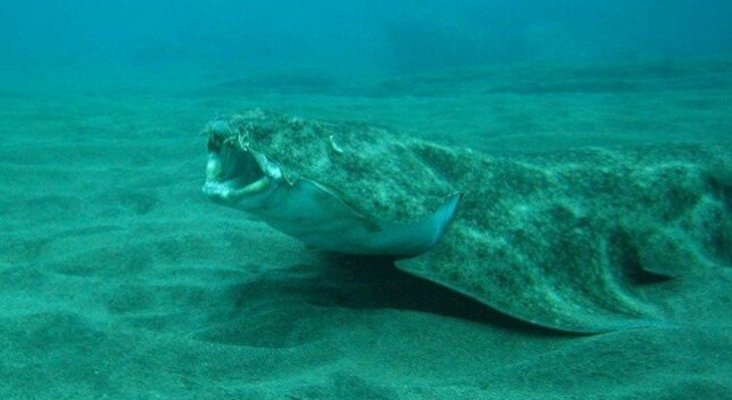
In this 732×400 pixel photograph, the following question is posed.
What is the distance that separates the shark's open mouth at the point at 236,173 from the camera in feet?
8.95

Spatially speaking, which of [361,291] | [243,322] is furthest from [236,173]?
[361,291]

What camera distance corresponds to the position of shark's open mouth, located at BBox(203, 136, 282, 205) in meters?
2.73

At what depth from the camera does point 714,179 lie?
4520mm

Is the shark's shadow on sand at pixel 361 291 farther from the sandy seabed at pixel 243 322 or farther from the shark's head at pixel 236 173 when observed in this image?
the shark's head at pixel 236 173

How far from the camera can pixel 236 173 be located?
10.5ft

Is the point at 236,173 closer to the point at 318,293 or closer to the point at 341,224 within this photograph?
the point at 341,224

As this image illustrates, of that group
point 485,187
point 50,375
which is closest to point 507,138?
point 485,187

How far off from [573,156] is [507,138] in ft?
15.7

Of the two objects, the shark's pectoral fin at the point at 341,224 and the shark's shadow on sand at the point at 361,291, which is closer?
the shark's pectoral fin at the point at 341,224

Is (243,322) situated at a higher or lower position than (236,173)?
lower

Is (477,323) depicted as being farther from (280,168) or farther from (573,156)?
(573,156)

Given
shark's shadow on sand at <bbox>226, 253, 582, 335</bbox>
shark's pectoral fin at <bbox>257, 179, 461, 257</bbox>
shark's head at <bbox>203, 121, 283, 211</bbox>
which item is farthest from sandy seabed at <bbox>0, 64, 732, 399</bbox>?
shark's head at <bbox>203, 121, 283, 211</bbox>

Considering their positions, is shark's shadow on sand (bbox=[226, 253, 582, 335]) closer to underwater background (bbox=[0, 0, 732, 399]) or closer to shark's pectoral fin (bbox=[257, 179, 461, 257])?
underwater background (bbox=[0, 0, 732, 399])

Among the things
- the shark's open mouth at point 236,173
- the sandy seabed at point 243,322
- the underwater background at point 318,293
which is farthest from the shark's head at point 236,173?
the sandy seabed at point 243,322
